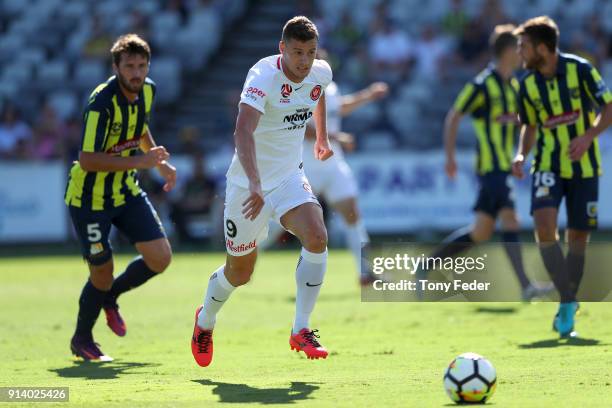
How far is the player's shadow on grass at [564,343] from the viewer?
330 inches

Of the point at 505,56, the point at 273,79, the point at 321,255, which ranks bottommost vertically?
the point at 321,255

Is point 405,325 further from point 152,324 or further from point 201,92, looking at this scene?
point 201,92

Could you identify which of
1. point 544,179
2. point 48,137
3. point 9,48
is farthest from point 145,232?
point 9,48

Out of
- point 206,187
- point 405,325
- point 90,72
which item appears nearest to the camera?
point 405,325

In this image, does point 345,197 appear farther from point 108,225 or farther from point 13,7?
point 13,7

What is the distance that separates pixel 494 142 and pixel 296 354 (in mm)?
4292

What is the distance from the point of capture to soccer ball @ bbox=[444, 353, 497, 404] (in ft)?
20.0

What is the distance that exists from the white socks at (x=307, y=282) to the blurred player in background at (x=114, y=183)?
4.48ft

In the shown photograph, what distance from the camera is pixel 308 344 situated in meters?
7.54

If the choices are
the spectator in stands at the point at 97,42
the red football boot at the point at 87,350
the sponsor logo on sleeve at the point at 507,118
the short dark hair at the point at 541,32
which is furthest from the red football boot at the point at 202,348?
the spectator in stands at the point at 97,42

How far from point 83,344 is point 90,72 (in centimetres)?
1530

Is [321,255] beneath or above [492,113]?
beneath

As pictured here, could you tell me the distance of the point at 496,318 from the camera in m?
10.5

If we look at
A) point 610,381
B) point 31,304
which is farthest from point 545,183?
point 31,304
